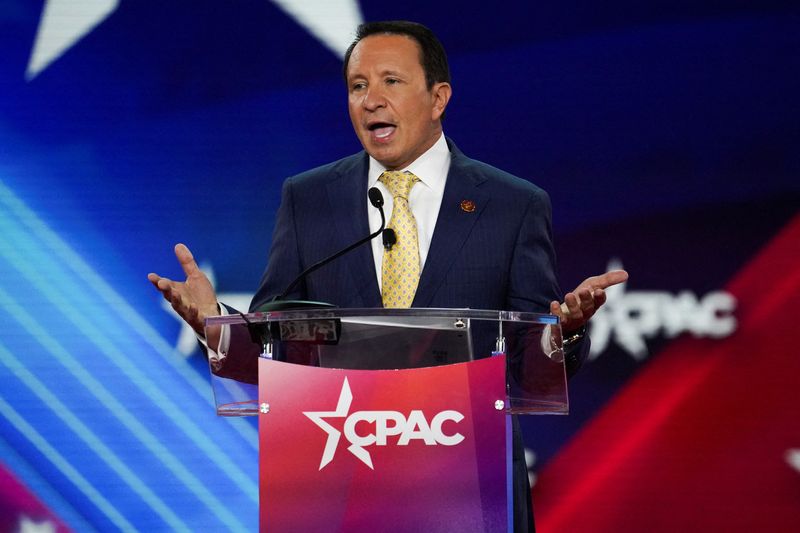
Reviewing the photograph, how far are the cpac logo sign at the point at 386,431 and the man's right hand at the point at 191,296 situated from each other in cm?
43

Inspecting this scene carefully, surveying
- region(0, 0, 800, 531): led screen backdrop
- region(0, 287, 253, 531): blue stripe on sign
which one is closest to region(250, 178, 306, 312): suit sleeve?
region(0, 0, 800, 531): led screen backdrop

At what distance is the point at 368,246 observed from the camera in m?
2.07

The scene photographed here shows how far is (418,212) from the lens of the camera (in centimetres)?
218

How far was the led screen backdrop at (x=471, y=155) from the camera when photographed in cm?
323

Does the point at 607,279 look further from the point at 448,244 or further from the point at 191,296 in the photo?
the point at 191,296

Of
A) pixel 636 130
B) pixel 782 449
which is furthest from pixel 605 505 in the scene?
pixel 636 130

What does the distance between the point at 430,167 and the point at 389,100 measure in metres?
0.16

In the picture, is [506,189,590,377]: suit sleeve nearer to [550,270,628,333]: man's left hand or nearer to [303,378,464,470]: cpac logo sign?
[550,270,628,333]: man's left hand

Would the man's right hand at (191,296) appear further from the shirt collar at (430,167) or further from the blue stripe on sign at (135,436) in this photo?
the blue stripe on sign at (135,436)

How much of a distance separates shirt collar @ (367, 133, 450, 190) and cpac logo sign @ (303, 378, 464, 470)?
0.89 metres

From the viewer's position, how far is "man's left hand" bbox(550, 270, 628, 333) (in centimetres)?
167

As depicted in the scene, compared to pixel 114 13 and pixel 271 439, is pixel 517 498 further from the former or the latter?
pixel 114 13

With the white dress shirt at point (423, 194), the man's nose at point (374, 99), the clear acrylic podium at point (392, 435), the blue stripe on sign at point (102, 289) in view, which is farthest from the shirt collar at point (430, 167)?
the blue stripe on sign at point (102, 289)

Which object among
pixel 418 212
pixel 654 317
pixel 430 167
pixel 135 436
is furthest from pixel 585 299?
pixel 135 436
